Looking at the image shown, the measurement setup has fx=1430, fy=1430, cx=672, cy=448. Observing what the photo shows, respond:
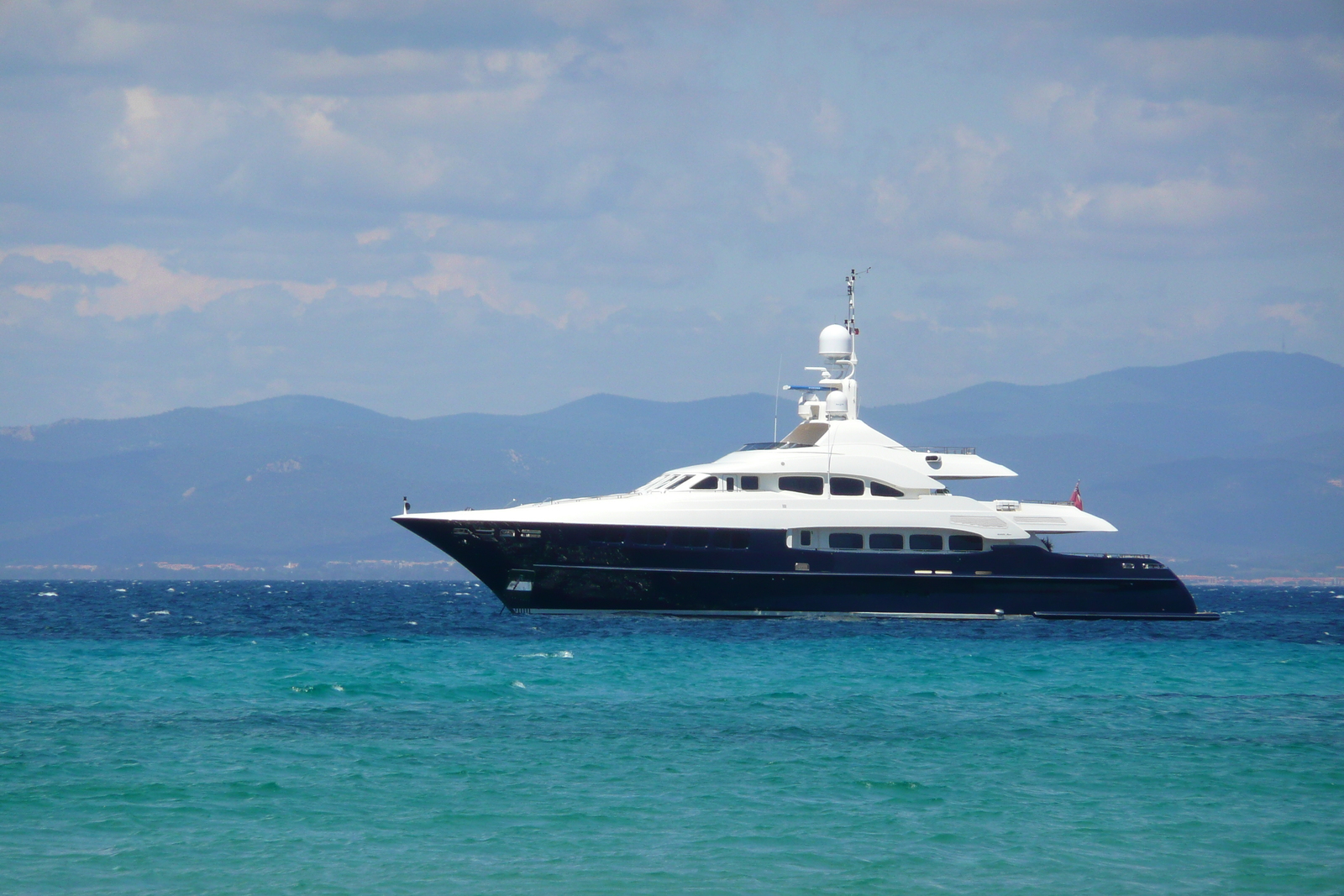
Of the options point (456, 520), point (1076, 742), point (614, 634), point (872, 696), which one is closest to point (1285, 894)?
point (1076, 742)

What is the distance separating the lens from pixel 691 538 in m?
38.8

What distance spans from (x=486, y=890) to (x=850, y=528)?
28098mm

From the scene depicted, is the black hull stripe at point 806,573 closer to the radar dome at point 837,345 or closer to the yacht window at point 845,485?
the yacht window at point 845,485

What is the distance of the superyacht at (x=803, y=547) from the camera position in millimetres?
38875

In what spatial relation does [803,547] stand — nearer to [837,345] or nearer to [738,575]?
[738,575]

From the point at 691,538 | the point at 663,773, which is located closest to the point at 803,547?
the point at 691,538

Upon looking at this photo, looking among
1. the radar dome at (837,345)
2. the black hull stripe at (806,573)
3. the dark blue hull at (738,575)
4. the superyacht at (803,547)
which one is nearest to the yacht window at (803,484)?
the superyacht at (803,547)

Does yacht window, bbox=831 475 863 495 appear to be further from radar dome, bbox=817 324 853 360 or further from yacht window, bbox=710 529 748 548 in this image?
radar dome, bbox=817 324 853 360

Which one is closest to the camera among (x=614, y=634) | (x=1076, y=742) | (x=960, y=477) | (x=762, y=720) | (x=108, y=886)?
(x=108, y=886)

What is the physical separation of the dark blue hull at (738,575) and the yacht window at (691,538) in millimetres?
128

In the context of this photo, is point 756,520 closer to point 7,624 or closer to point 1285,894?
point 7,624

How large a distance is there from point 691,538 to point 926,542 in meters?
6.80

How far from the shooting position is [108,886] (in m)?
12.3

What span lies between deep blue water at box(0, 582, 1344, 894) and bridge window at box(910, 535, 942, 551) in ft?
30.5
